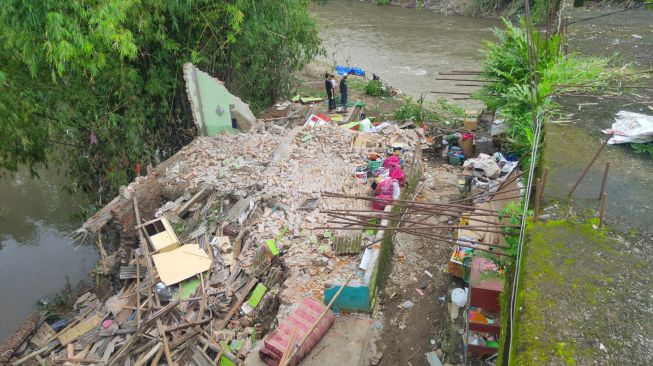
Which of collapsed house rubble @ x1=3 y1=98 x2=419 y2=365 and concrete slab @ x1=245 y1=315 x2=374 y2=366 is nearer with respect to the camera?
concrete slab @ x1=245 y1=315 x2=374 y2=366

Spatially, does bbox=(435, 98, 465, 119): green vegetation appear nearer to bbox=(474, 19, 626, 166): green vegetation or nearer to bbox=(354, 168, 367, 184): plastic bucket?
bbox=(474, 19, 626, 166): green vegetation

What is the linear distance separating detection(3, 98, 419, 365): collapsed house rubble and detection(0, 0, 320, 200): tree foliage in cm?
117

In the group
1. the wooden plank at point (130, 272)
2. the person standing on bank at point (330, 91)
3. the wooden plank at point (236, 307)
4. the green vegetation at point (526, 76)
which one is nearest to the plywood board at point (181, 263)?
the wooden plank at point (130, 272)

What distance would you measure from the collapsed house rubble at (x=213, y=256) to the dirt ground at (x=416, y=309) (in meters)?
0.81

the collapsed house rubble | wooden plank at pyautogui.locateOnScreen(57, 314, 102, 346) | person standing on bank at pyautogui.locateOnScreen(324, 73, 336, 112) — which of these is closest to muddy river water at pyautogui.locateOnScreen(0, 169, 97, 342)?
the collapsed house rubble

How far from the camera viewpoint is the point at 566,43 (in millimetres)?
7438

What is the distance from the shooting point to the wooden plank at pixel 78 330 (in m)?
7.05

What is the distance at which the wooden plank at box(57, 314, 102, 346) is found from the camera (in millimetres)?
7051

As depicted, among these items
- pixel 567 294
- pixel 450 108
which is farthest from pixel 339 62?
pixel 567 294

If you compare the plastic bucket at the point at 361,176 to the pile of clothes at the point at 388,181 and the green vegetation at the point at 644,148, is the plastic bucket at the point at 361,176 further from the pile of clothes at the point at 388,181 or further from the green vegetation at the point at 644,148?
the green vegetation at the point at 644,148

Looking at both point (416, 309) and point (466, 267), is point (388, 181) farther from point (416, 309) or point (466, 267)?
point (416, 309)

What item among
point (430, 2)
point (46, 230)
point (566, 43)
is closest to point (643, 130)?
point (566, 43)

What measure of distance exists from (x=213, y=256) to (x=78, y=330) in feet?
7.82

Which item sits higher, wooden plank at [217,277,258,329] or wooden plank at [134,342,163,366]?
wooden plank at [217,277,258,329]
